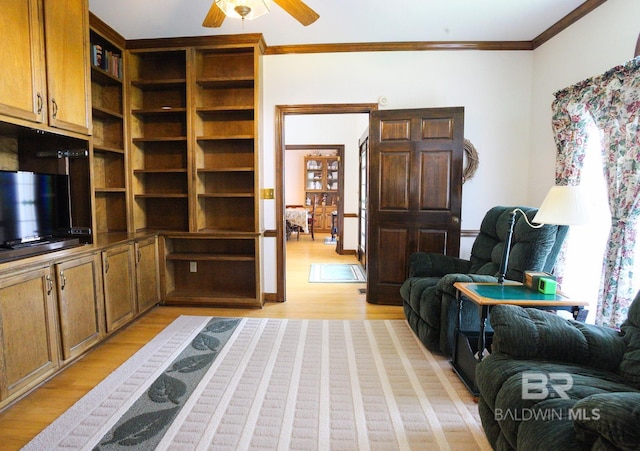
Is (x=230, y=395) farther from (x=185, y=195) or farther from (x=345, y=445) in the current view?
(x=185, y=195)

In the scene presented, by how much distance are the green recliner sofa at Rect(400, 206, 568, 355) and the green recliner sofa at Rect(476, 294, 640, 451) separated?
78 cm

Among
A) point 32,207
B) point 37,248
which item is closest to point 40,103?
point 32,207

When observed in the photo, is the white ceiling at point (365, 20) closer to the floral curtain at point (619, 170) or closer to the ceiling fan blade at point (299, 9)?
the ceiling fan blade at point (299, 9)

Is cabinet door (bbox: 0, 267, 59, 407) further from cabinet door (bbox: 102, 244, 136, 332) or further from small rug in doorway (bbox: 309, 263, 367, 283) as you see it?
small rug in doorway (bbox: 309, 263, 367, 283)

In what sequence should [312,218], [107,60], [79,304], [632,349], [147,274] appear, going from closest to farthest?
[632,349]
[79,304]
[107,60]
[147,274]
[312,218]

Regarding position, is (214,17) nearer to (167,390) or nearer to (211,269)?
(167,390)

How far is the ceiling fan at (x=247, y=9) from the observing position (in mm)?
1828

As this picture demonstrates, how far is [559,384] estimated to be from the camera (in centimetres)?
128

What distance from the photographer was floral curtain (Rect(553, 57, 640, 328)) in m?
2.14

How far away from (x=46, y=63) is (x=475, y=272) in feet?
11.7

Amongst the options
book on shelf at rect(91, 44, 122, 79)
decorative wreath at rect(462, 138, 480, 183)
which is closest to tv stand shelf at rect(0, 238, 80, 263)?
book on shelf at rect(91, 44, 122, 79)

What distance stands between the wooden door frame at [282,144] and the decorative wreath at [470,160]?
3.53ft

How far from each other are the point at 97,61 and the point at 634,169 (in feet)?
14.3

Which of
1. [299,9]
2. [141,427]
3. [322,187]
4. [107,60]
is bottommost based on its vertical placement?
[141,427]
